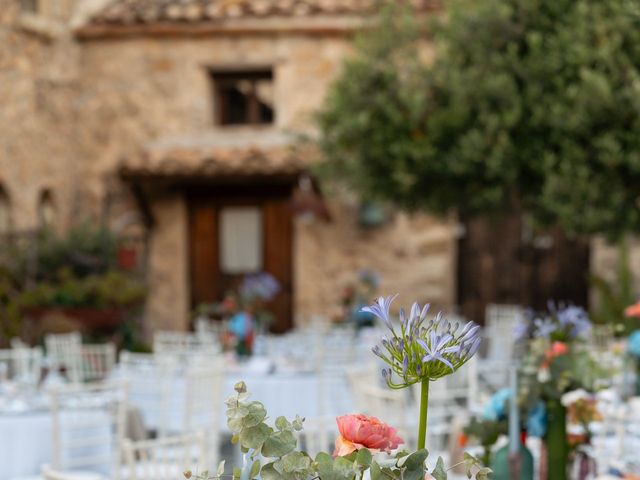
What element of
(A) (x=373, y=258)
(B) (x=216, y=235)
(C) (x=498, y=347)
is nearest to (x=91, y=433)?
(C) (x=498, y=347)

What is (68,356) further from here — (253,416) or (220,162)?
(253,416)

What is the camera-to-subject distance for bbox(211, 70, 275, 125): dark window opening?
1286 centimetres

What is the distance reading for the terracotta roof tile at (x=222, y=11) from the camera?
487 inches

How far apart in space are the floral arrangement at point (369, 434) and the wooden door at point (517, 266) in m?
10.7

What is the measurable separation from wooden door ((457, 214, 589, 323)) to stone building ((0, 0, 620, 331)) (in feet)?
0.09

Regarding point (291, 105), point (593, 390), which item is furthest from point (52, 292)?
point (593, 390)

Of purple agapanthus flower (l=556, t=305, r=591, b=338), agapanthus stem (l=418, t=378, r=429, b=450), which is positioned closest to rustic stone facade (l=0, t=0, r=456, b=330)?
purple agapanthus flower (l=556, t=305, r=591, b=338)

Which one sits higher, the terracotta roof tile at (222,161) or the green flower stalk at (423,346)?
the terracotta roof tile at (222,161)

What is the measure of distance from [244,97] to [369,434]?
11.2 metres

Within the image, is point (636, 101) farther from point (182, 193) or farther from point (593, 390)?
point (182, 193)

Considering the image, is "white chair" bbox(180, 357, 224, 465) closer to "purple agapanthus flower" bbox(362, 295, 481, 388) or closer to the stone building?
"purple agapanthus flower" bbox(362, 295, 481, 388)

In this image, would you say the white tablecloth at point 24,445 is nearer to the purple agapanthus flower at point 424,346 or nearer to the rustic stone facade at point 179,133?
the purple agapanthus flower at point 424,346


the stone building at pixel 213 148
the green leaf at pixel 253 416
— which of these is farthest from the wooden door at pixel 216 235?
the green leaf at pixel 253 416

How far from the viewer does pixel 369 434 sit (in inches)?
74.0
